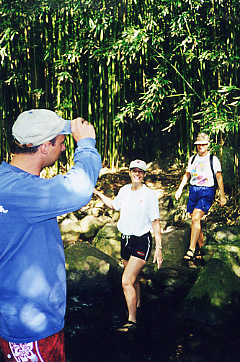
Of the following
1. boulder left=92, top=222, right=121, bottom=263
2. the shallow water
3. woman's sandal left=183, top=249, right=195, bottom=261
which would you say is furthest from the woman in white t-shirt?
boulder left=92, top=222, right=121, bottom=263

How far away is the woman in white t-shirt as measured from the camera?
10.6ft

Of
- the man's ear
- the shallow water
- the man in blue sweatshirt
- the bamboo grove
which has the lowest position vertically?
the shallow water

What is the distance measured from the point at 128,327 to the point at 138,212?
0.91 m

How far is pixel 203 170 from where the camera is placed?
15.0ft

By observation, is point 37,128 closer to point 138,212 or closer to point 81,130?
point 81,130

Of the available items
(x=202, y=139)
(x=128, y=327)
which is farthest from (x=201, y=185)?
(x=128, y=327)

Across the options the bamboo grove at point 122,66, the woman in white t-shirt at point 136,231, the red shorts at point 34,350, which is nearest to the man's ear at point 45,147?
the red shorts at point 34,350

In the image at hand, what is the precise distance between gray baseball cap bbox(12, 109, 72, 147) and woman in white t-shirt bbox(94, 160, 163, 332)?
193cm

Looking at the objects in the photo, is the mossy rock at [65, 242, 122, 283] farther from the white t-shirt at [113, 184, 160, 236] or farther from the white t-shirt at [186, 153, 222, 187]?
the white t-shirt at [186, 153, 222, 187]

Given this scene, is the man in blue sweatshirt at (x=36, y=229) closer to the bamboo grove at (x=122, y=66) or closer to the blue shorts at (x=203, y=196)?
the blue shorts at (x=203, y=196)

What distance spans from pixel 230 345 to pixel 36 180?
2412mm

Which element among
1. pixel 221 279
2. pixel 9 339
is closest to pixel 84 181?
pixel 9 339

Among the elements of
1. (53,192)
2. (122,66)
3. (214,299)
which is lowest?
(214,299)

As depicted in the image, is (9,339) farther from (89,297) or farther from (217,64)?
(217,64)
